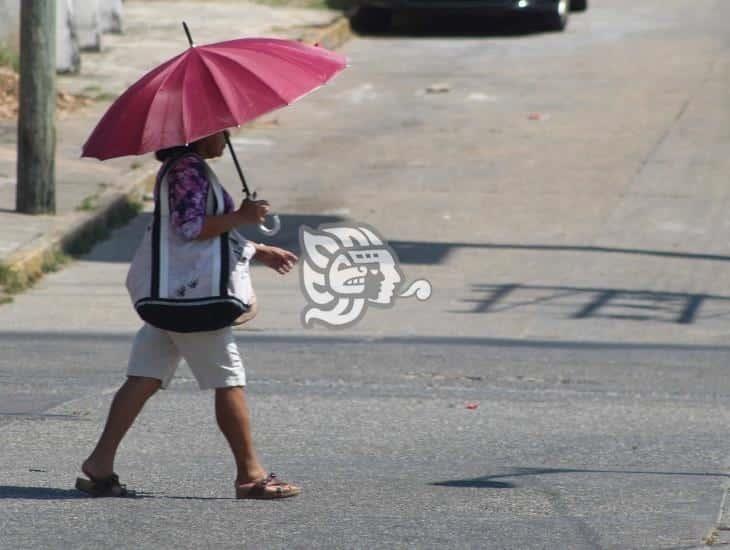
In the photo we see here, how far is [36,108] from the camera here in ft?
42.0

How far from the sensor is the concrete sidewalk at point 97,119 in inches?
482

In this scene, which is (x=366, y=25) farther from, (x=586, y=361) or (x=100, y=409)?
(x=100, y=409)

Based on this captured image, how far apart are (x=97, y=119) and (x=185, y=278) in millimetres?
10850

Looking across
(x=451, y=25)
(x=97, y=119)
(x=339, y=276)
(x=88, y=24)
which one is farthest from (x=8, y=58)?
(x=339, y=276)

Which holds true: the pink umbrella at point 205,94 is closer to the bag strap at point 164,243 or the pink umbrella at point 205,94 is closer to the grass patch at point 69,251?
the bag strap at point 164,243

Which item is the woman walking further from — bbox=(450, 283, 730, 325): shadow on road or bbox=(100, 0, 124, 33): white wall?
bbox=(100, 0, 124, 33): white wall

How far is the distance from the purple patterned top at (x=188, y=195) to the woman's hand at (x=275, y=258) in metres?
0.34

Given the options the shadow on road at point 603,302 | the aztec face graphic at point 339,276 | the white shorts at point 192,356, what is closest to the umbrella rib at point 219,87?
the white shorts at point 192,356

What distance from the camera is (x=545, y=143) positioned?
1655 centimetres

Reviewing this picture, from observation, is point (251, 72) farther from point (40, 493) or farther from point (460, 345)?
point (460, 345)

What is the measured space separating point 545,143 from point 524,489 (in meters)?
10.5

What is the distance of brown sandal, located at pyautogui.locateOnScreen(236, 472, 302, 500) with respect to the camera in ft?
20.0

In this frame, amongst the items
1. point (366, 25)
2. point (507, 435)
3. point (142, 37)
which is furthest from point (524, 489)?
point (366, 25)

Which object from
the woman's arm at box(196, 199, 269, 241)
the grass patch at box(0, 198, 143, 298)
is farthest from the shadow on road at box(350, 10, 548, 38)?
the woman's arm at box(196, 199, 269, 241)
